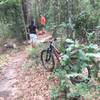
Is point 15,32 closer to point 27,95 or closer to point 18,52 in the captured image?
point 18,52

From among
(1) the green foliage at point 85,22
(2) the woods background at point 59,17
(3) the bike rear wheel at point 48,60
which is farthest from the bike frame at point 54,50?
(1) the green foliage at point 85,22

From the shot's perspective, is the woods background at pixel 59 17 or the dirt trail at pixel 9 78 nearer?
the dirt trail at pixel 9 78

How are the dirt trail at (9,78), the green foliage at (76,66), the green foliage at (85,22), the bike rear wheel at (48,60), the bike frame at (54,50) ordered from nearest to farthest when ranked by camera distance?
the green foliage at (76,66)
the dirt trail at (9,78)
the bike frame at (54,50)
the bike rear wheel at (48,60)
the green foliage at (85,22)

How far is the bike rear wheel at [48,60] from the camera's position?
26.7 ft

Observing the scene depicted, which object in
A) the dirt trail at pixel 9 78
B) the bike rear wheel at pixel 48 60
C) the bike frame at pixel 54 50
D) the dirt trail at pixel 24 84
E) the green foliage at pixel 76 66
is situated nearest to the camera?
the green foliage at pixel 76 66

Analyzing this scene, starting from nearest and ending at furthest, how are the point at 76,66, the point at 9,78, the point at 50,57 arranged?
the point at 76,66 < the point at 50,57 < the point at 9,78

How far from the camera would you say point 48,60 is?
8352 mm

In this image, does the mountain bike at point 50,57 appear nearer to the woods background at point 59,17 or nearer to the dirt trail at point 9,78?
the dirt trail at point 9,78

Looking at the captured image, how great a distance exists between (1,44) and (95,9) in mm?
5945

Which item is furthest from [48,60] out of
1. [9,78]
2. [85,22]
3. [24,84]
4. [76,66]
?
[85,22]

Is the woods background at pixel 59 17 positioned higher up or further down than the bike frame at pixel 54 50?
higher up

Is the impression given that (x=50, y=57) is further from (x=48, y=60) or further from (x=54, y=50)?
(x=54, y=50)

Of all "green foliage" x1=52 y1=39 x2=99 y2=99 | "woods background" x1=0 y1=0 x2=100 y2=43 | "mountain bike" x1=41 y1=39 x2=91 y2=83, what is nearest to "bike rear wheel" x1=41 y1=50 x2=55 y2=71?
"mountain bike" x1=41 y1=39 x2=91 y2=83

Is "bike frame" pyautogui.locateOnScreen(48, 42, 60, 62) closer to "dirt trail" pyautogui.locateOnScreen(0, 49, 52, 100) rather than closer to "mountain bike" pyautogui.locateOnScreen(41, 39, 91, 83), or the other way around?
"mountain bike" pyautogui.locateOnScreen(41, 39, 91, 83)
